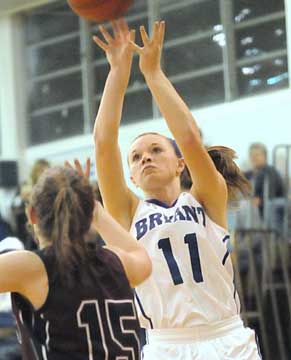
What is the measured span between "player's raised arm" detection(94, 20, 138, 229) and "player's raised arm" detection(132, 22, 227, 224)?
89 mm

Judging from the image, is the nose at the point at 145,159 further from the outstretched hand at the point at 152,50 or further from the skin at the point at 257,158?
the skin at the point at 257,158

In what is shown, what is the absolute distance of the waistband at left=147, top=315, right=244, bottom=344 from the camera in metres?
4.23

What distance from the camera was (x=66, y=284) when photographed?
3.20 metres

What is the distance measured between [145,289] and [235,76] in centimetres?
554

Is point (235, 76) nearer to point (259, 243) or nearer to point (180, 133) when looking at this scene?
point (259, 243)

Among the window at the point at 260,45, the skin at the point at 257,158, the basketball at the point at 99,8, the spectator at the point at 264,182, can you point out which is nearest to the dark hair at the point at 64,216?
the basketball at the point at 99,8

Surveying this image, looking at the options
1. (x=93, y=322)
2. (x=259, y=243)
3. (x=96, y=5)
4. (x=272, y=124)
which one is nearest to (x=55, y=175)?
(x=93, y=322)

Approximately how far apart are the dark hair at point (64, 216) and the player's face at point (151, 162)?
3.65 feet

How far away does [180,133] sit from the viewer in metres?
4.30

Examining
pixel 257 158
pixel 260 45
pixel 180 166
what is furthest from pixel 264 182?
pixel 180 166

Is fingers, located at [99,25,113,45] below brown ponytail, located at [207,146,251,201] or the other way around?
the other way around

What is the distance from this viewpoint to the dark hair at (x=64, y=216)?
126 inches

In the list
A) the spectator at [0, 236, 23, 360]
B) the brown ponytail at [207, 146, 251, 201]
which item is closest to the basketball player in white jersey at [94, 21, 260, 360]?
the brown ponytail at [207, 146, 251, 201]

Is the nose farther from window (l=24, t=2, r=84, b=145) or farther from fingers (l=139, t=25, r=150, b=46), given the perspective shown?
window (l=24, t=2, r=84, b=145)
